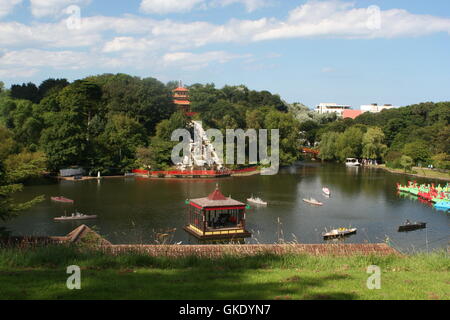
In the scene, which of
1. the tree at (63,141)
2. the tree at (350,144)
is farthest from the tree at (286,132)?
the tree at (63,141)

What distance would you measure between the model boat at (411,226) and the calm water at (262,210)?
0.99ft

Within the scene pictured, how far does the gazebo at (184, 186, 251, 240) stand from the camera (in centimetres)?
1952

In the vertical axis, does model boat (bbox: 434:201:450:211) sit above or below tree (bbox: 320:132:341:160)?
below

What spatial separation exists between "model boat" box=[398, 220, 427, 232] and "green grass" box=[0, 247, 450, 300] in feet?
44.1

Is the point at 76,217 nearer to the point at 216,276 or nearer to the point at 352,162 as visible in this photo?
the point at 216,276

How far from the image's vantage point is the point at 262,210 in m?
25.5

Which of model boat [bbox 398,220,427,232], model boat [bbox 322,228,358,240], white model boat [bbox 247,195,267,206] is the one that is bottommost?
model boat [bbox 398,220,427,232]

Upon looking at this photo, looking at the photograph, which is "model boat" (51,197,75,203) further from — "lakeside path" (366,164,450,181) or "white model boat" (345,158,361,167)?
"white model boat" (345,158,361,167)

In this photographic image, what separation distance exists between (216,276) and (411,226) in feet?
58.5

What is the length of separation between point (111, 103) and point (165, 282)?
42.7m

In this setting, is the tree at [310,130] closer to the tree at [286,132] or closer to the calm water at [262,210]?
the tree at [286,132]

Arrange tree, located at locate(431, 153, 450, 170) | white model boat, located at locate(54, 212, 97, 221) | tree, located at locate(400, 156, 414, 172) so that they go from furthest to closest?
1. tree, located at locate(400, 156, 414, 172)
2. tree, located at locate(431, 153, 450, 170)
3. white model boat, located at locate(54, 212, 97, 221)

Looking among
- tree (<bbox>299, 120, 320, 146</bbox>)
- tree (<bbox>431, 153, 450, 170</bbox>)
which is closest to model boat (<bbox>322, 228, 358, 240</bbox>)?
tree (<bbox>431, 153, 450, 170</bbox>)

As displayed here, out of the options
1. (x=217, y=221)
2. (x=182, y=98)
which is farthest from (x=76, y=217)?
(x=182, y=98)
